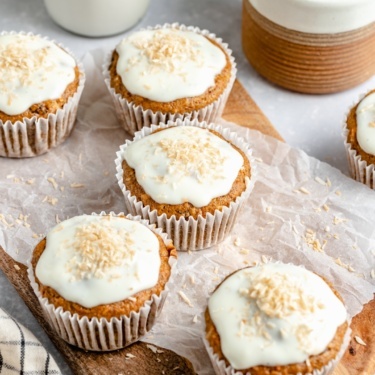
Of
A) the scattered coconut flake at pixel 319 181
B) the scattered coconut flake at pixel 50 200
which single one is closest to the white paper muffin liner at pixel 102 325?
the scattered coconut flake at pixel 50 200

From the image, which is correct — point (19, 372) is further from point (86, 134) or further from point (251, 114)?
point (251, 114)

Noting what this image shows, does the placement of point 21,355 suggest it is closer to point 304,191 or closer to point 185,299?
point 185,299

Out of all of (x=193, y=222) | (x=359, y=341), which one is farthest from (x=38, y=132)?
(x=359, y=341)

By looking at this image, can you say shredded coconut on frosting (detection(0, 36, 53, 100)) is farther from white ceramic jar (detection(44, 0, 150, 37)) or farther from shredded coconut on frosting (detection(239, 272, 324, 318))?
shredded coconut on frosting (detection(239, 272, 324, 318))

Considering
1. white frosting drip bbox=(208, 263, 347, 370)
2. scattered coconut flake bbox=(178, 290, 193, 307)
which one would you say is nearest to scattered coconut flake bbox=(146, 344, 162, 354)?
scattered coconut flake bbox=(178, 290, 193, 307)

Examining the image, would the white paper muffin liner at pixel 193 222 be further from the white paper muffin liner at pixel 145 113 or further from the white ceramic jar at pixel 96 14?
the white ceramic jar at pixel 96 14

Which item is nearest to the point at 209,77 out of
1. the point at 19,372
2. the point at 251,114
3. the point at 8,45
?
the point at 251,114
